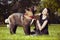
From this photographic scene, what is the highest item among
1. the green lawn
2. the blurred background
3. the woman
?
the blurred background

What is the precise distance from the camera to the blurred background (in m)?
1.63

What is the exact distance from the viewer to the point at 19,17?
5.41 ft

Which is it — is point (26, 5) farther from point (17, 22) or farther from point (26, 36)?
point (26, 36)

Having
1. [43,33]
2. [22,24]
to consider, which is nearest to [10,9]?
[22,24]

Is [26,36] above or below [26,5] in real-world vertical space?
below

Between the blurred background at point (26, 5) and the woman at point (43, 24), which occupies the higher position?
the blurred background at point (26, 5)

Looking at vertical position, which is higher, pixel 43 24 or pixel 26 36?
pixel 43 24

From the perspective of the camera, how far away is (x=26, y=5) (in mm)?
1638

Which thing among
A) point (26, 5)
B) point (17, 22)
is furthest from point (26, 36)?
point (26, 5)

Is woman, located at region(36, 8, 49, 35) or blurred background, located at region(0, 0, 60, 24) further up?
blurred background, located at region(0, 0, 60, 24)

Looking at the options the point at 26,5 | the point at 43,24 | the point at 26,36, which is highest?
the point at 26,5

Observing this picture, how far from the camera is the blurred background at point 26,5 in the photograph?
163 centimetres

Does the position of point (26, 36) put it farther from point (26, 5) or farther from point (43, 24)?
point (26, 5)

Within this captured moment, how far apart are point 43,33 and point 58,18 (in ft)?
0.71
